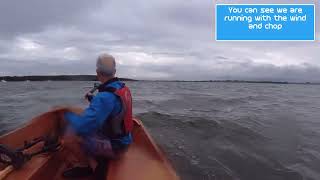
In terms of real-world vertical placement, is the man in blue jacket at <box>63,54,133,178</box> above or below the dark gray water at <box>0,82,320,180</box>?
above

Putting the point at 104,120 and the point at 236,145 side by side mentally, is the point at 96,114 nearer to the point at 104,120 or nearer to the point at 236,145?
the point at 104,120

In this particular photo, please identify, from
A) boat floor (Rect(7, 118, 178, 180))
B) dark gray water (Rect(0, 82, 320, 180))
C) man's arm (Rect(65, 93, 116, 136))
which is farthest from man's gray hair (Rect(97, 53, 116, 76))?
dark gray water (Rect(0, 82, 320, 180))

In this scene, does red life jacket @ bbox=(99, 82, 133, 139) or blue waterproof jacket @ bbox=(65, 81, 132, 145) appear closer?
blue waterproof jacket @ bbox=(65, 81, 132, 145)

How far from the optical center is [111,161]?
4.46m

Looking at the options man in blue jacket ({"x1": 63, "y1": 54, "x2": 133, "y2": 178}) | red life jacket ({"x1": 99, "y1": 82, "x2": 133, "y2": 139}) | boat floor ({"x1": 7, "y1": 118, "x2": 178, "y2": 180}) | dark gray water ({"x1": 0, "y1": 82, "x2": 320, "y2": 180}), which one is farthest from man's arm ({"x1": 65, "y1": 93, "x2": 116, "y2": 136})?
dark gray water ({"x1": 0, "y1": 82, "x2": 320, "y2": 180})

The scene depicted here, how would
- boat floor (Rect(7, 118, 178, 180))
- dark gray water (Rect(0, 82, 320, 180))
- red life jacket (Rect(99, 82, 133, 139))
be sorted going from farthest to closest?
1. dark gray water (Rect(0, 82, 320, 180))
2. boat floor (Rect(7, 118, 178, 180))
3. red life jacket (Rect(99, 82, 133, 139))

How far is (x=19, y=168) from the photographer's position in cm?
439

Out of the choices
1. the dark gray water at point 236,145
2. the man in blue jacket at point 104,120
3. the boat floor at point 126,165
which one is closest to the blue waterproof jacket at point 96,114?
the man in blue jacket at point 104,120

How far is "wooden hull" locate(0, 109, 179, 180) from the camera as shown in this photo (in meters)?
4.17

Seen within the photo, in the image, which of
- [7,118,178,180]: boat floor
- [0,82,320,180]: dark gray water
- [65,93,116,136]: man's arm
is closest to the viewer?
[65,93,116,136]: man's arm

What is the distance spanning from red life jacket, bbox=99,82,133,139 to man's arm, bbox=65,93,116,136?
12cm

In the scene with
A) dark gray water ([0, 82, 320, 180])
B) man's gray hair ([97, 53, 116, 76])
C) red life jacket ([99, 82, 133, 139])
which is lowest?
dark gray water ([0, 82, 320, 180])

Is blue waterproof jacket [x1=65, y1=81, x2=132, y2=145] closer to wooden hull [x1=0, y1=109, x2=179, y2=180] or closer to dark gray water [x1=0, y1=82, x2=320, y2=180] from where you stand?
wooden hull [x1=0, y1=109, x2=179, y2=180]

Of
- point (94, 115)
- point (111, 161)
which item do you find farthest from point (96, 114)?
point (111, 161)
